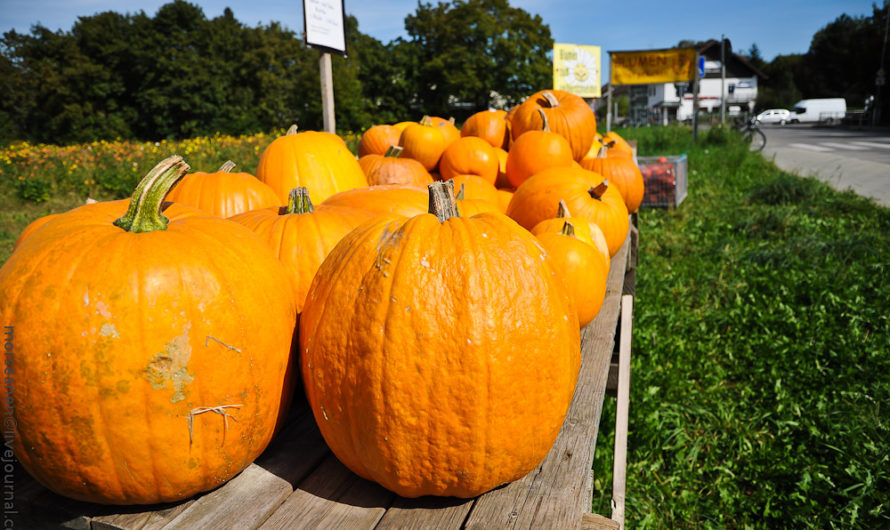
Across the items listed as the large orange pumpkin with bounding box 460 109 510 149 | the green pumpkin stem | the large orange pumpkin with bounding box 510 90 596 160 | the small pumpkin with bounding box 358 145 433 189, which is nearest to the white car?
the large orange pumpkin with bounding box 510 90 596 160

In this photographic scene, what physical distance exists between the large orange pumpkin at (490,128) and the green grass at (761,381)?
1.81m

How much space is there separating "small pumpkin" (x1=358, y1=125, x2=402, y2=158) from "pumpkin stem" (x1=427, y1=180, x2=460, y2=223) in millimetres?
2676

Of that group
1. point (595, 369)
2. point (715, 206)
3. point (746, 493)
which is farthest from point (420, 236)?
point (715, 206)

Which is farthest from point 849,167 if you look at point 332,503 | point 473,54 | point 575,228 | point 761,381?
point 473,54

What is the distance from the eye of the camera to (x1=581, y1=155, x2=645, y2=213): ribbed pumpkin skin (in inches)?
156

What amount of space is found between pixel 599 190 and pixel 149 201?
2.06 m

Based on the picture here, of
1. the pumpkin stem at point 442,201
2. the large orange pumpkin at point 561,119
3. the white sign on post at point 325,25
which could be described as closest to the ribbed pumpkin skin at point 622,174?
the large orange pumpkin at point 561,119

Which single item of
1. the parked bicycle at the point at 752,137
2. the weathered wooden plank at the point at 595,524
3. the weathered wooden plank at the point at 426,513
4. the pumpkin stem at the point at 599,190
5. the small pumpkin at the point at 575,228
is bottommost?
the weathered wooden plank at the point at 595,524

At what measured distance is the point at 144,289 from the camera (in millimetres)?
958

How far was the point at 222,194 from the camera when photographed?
1.90 m

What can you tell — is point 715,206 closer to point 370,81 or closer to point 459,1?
point 370,81

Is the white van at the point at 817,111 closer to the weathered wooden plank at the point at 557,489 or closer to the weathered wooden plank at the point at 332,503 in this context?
the weathered wooden plank at the point at 557,489

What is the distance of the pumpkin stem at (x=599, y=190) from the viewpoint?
101 inches

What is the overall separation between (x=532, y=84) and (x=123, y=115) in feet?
84.7
